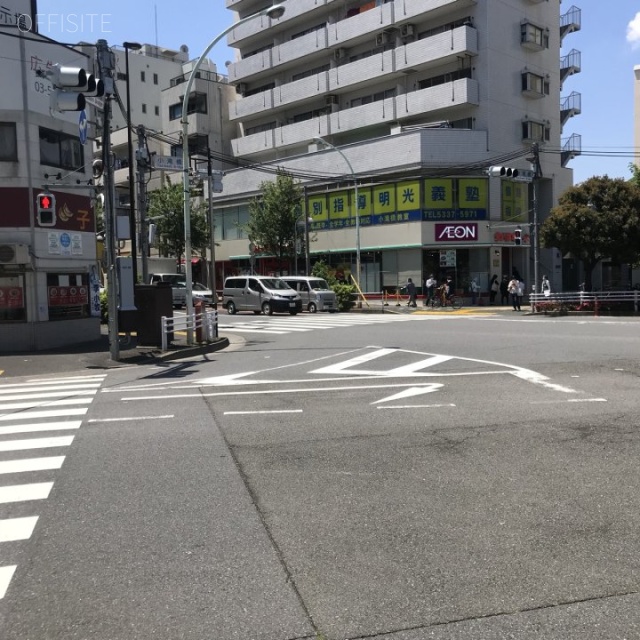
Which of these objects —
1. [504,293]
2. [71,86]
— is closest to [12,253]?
[71,86]

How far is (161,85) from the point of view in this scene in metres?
69.6

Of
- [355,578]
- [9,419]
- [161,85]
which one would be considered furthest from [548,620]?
[161,85]

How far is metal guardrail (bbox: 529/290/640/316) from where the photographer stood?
29.4 metres

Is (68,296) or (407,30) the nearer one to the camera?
(68,296)

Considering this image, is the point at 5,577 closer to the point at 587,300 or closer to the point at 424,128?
the point at 587,300

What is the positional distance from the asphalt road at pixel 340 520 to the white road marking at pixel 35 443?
0.24 meters

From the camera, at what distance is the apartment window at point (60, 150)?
60.2ft

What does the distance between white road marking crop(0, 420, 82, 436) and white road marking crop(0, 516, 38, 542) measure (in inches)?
133

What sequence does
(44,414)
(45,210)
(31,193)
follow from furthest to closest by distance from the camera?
(31,193)
(45,210)
(44,414)

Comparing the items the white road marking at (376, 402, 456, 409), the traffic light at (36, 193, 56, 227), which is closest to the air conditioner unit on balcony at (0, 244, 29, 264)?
the traffic light at (36, 193, 56, 227)

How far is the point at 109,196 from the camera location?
15594 millimetres

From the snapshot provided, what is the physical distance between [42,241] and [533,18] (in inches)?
1426

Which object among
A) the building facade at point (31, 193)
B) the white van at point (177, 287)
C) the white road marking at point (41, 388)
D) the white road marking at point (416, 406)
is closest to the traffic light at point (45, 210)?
the building facade at point (31, 193)

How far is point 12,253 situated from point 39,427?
10310 millimetres
